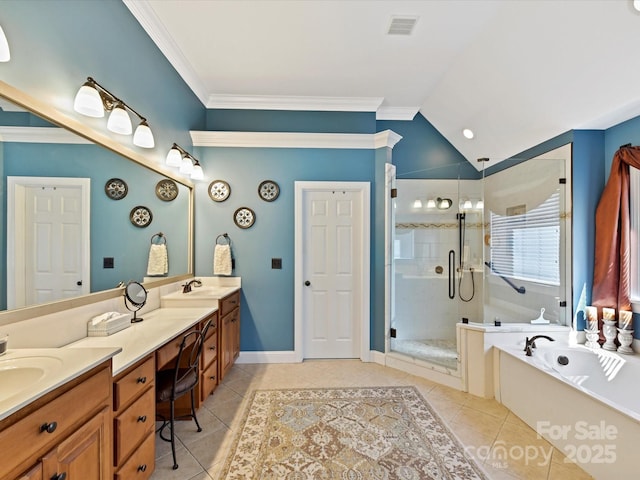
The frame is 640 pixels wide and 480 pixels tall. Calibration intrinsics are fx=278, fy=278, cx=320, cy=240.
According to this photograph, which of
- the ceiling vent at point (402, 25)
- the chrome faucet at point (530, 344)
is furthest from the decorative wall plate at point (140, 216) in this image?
the chrome faucet at point (530, 344)

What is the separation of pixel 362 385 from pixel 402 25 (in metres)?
3.21

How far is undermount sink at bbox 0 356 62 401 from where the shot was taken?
3.51 ft

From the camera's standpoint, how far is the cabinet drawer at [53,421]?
82cm

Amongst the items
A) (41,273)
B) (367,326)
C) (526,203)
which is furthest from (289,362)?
(526,203)

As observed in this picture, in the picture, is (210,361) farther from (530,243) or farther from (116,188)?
(530,243)

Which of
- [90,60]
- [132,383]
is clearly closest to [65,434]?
[132,383]

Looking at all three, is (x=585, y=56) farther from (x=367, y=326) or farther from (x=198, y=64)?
(x=198, y=64)

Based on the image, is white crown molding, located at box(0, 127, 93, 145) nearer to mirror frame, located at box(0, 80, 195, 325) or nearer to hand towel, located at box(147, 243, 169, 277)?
mirror frame, located at box(0, 80, 195, 325)

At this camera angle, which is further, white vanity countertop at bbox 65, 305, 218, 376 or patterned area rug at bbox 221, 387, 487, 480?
patterned area rug at bbox 221, 387, 487, 480

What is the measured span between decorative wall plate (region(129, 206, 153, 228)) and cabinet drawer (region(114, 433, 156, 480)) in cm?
→ 147

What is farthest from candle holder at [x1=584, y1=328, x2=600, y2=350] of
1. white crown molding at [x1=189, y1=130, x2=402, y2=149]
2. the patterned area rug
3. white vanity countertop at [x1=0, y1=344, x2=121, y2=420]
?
white vanity countertop at [x1=0, y1=344, x2=121, y2=420]

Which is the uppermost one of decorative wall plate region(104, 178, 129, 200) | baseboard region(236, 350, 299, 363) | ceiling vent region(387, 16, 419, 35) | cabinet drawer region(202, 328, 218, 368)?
ceiling vent region(387, 16, 419, 35)

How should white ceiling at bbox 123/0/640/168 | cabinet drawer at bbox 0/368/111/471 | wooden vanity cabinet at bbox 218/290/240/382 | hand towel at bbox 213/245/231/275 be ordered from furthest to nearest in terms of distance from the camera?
hand towel at bbox 213/245/231/275 → wooden vanity cabinet at bbox 218/290/240/382 → white ceiling at bbox 123/0/640/168 → cabinet drawer at bbox 0/368/111/471

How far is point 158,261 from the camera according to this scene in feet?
8.21
